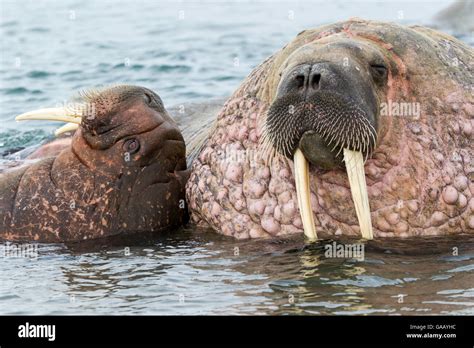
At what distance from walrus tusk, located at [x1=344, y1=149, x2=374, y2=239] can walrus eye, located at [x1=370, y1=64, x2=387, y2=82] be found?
0.61m

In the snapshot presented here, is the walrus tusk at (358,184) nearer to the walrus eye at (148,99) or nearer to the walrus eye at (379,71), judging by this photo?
the walrus eye at (379,71)

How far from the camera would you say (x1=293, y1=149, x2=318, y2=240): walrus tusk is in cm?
785

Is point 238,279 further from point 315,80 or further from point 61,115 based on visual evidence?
point 61,115

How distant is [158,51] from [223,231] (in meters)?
10.0

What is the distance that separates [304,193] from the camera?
7914 millimetres

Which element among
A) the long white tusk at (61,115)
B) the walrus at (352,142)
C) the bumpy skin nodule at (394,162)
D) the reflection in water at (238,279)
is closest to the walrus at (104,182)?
the long white tusk at (61,115)

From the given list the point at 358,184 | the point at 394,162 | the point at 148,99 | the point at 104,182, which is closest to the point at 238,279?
the point at 358,184

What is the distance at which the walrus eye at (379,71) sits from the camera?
8031mm

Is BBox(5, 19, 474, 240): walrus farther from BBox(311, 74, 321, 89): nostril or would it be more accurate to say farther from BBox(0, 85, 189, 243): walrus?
BBox(0, 85, 189, 243): walrus

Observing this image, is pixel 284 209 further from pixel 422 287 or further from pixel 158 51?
pixel 158 51

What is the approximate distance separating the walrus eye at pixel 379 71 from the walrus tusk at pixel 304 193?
770 millimetres

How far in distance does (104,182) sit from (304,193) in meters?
1.76

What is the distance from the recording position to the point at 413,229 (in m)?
8.16
